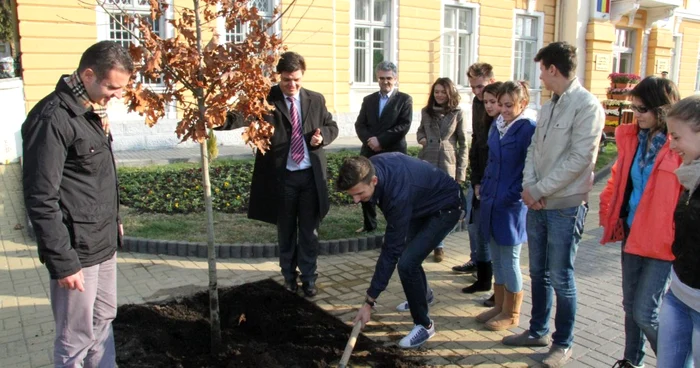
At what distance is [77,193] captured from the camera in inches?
106

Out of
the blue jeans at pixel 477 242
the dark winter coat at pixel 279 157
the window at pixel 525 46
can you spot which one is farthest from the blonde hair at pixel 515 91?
the window at pixel 525 46

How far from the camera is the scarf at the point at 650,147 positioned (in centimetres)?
313

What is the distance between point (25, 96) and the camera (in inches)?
443

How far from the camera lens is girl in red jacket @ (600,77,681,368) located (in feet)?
9.79

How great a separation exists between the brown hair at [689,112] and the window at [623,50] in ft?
74.6

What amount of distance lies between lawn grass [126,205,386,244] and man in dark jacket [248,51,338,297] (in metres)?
1.35

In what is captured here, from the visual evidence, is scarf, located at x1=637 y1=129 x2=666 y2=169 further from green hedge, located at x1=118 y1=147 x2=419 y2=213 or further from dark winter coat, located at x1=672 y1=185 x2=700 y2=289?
green hedge, located at x1=118 y1=147 x2=419 y2=213

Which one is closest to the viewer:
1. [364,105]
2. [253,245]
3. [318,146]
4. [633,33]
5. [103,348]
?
[103,348]

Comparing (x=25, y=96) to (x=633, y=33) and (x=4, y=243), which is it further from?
(x=633, y=33)

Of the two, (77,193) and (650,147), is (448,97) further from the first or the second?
(77,193)

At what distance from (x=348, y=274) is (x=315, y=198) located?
1.01 m

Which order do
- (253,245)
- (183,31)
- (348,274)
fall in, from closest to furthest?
1. (183,31)
2. (348,274)
3. (253,245)

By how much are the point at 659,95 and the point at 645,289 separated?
3.62ft

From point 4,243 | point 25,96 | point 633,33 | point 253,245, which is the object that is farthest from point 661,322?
point 633,33
